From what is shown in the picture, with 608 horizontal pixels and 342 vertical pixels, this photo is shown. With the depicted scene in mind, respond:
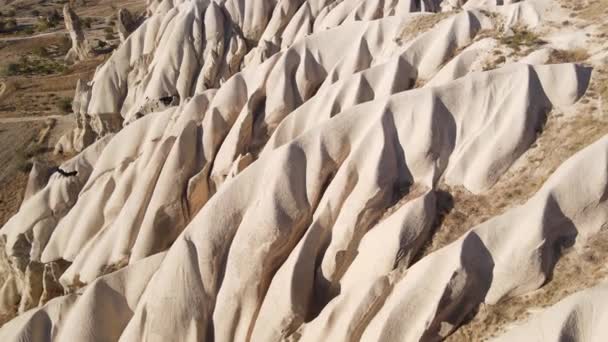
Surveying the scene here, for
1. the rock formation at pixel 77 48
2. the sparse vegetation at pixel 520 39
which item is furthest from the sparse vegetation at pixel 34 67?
the sparse vegetation at pixel 520 39

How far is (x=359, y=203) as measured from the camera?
22.0ft

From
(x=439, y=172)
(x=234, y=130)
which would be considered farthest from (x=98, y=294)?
(x=439, y=172)

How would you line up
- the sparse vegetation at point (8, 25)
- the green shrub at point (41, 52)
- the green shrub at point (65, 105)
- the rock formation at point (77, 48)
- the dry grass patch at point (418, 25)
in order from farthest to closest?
the sparse vegetation at point (8, 25) < the green shrub at point (41, 52) < the rock formation at point (77, 48) < the green shrub at point (65, 105) < the dry grass patch at point (418, 25)

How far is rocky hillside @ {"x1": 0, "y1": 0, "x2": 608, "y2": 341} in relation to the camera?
17.9 ft

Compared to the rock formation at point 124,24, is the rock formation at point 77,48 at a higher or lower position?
lower

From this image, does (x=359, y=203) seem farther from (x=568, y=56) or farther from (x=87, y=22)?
(x=87, y=22)

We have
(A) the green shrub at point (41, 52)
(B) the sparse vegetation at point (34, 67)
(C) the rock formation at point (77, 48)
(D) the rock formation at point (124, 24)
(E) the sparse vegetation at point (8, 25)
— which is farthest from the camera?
(E) the sparse vegetation at point (8, 25)

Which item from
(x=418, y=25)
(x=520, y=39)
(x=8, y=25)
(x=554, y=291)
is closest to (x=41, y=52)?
(x=8, y=25)

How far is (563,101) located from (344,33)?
5.79 meters

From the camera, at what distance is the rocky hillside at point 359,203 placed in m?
5.46

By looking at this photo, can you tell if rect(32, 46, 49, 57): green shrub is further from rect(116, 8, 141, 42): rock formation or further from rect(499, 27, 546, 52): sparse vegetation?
rect(499, 27, 546, 52): sparse vegetation

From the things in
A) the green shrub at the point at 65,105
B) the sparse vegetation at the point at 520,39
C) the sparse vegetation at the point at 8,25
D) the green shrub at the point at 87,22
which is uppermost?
the sparse vegetation at the point at 520,39

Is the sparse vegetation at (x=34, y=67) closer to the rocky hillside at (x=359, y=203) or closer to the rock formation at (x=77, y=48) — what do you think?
the rock formation at (x=77, y=48)

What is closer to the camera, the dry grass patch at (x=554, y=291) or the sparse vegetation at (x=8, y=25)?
the dry grass patch at (x=554, y=291)
